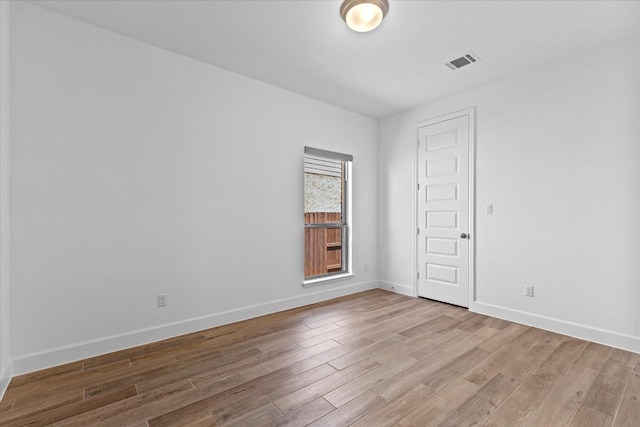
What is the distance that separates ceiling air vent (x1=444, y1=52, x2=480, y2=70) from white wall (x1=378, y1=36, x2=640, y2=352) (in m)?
0.73

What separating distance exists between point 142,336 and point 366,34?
344 cm

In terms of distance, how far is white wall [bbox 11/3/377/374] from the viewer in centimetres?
230

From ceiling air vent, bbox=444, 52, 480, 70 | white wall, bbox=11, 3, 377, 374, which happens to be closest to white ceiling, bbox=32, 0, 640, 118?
ceiling air vent, bbox=444, 52, 480, 70

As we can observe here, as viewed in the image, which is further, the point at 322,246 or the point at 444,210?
the point at 322,246

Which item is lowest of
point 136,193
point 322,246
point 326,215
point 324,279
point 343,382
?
point 343,382

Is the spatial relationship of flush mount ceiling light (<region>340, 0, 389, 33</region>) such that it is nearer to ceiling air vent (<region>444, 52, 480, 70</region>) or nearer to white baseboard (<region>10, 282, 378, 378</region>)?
ceiling air vent (<region>444, 52, 480, 70</region>)

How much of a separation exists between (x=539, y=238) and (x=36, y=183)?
476cm

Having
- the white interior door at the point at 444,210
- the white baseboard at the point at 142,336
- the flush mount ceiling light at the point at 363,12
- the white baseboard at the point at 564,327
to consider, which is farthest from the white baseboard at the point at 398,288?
the flush mount ceiling light at the point at 363,12

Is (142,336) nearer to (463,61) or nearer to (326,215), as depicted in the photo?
(326,215)

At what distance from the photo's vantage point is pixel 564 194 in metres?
3.06

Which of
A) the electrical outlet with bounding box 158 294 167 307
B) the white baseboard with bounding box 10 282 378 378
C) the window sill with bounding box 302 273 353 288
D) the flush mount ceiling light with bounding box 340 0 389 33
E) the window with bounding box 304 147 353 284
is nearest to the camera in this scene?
the flush mount ceiling light with bounding box 340 0 389 33

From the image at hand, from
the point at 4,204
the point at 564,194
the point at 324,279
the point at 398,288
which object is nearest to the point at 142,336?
the point at 4,204

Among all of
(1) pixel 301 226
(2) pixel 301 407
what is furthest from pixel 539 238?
(2) pixel 301 407

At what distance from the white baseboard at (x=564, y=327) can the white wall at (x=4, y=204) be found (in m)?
4.49
